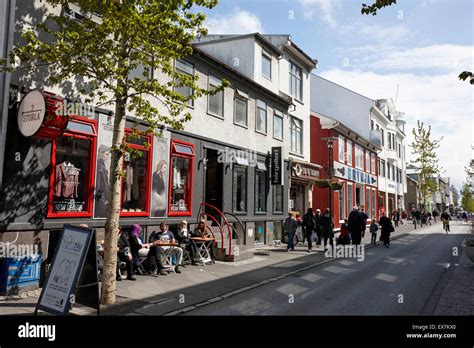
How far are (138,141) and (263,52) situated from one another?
35.3ft

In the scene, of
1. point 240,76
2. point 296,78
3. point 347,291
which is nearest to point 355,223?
point 240,76

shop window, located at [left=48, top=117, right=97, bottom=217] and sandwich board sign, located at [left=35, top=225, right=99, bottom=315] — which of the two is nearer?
sandwich board sign, located at [left=35, top=225, right=99, bottom=315]

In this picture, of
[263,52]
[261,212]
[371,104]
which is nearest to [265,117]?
[263,52]

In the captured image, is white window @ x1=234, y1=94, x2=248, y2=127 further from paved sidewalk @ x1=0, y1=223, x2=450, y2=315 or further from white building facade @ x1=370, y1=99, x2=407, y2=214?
white building facade @ x1=370, y1=99, x2=407, y2=214

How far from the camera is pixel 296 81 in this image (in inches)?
919

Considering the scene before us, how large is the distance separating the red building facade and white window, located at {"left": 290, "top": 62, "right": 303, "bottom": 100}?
330 cm

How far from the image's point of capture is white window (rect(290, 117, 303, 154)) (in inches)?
879

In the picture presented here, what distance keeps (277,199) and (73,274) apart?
47.0ft

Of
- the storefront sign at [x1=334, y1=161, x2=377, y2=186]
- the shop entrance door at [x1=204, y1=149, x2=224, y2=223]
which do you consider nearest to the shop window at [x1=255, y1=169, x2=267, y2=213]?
the shop entrance door at [x1=204, y1=149, x2=224, y2=223]

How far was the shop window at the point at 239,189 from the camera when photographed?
16.2 metres

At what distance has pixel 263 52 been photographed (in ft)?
64.6

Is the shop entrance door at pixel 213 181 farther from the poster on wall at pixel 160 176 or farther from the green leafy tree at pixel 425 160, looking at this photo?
the green leafy tree at pixel 425 160

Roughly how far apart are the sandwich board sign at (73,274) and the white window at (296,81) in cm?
1791

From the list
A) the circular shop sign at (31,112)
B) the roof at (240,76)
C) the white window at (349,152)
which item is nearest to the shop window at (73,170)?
the circular shop sign at (31,112)
